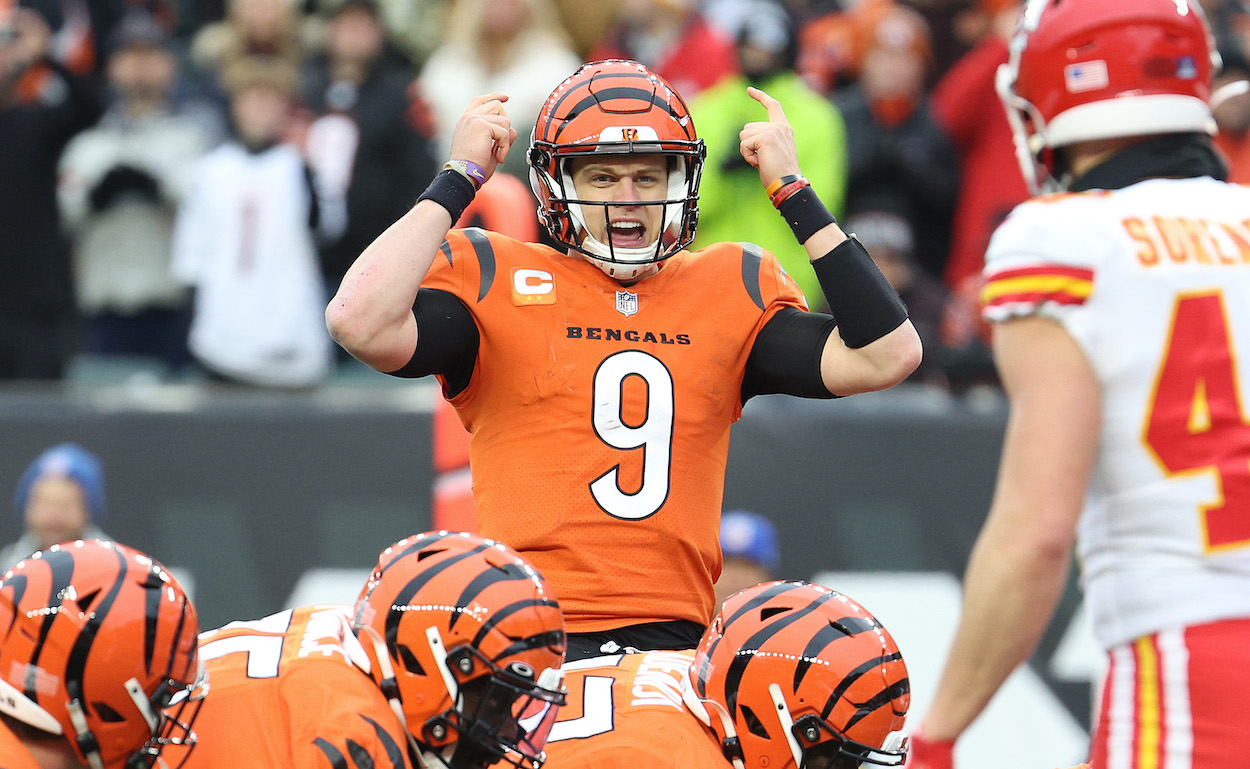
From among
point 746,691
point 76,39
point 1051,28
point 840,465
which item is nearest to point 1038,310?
point 1051,28

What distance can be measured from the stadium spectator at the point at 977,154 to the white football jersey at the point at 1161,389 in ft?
16.2

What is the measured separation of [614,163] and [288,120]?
4691mm

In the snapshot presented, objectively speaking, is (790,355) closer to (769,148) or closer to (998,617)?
(769,148)

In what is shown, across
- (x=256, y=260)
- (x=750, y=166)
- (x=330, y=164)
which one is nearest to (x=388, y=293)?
(x=750, y=166)

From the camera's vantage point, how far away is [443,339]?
11.9 ft

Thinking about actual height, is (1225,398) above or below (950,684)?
above

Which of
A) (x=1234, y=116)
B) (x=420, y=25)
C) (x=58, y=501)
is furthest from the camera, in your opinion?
(x=420, y=25)

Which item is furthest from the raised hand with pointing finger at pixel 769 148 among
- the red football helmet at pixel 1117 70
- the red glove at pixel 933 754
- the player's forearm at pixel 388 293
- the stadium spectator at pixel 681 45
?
the stadium spectator at pixel 681 45

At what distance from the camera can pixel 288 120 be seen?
810cm

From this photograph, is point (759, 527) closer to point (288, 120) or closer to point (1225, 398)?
point (288, 120)

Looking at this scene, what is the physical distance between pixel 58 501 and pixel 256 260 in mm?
1534

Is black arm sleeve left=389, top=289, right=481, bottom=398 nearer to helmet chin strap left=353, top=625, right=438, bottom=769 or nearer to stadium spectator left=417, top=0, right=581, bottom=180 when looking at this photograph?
helmet chin strap left=353, top=625, right=438, bottom=769

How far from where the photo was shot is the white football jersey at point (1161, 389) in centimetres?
265

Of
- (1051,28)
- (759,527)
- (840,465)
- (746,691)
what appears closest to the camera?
(1051,28)
